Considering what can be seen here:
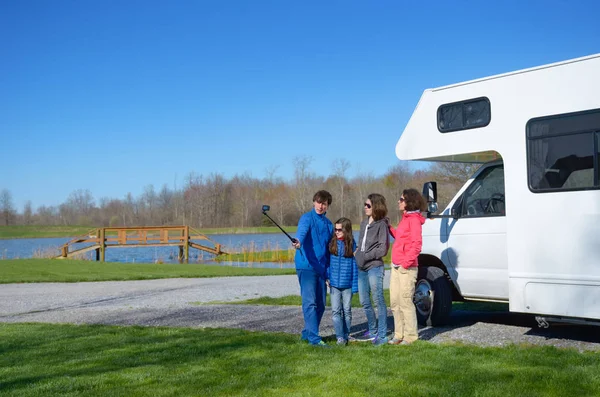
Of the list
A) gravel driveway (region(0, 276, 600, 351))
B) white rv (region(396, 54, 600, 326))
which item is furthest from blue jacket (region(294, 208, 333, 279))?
white rv (region(396, 54, 600, 326))

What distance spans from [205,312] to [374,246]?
15.7 feet

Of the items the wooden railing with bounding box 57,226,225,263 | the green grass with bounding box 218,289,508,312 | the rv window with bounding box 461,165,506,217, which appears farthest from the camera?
the wooden railing with bounding box 57,226,225,263

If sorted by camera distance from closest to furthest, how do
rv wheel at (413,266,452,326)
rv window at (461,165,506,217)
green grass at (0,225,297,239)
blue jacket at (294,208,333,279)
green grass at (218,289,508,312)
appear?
1. blue jacket at (294,208,333,279)
2. rv window at (461,165,506,217)
3. rv wheel at (413,266,452,326)
4. green grass at (218,289,508,312)
5. green grass at (0,225,297,239)

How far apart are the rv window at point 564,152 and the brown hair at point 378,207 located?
66.5 inches

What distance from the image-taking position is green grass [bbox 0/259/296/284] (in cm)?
2166

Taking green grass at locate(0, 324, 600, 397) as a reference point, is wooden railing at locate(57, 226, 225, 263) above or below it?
above

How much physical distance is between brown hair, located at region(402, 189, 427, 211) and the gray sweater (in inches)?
13.7

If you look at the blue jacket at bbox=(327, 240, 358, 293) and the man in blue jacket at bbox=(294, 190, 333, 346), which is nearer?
the man in blue jacket at bbox=(294, 190, 333, 346)

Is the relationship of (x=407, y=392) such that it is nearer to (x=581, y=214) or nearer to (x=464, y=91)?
(x=581, y=214)

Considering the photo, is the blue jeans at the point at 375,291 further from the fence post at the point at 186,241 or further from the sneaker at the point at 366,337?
the fence post at the point at 186,241

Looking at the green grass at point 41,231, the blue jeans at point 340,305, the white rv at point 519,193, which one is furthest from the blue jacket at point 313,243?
the green grass at point 41,231

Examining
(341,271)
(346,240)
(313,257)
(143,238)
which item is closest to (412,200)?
(346,240)

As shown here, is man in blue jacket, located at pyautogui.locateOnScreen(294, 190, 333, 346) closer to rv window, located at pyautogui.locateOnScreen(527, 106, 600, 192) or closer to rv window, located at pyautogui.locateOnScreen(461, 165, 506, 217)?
rv window, located at pyautogui.locateOnScreen(461, 165, 506, 217)

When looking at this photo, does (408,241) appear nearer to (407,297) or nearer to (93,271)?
→ (407,297)
